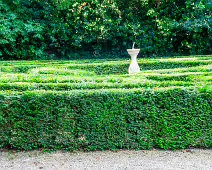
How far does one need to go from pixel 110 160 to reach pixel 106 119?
591 millimetres

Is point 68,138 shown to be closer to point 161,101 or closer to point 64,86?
point 64,86

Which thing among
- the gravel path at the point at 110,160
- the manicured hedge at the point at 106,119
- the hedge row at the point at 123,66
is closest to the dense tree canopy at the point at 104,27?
the hedge row at the point at 123,66

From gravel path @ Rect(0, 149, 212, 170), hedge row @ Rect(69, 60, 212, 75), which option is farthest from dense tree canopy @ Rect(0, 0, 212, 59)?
gravel path @ Rect(0, 149, 212, 170)

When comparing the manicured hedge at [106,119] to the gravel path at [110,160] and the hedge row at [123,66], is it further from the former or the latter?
the hedge row at [123,66]

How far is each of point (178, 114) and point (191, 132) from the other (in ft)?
1.12

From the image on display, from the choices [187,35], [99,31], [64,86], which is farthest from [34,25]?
[64,86]

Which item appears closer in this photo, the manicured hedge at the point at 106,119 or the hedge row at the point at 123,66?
the manicured hedge at the point at 106,119

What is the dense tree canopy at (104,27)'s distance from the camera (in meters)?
14.8

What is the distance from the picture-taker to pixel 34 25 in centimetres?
1484

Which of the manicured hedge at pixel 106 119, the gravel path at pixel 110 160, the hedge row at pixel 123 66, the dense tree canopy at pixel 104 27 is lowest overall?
the gravel path at pixel 110 160

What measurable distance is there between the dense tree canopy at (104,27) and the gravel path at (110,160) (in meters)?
10.9

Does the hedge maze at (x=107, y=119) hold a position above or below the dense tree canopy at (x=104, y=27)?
below

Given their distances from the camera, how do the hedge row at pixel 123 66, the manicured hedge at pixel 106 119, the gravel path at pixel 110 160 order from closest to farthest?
the gravel path at pixel 110 160 < the manicured hedge at pixel 106 119 < the hedge row at pixel 123 66

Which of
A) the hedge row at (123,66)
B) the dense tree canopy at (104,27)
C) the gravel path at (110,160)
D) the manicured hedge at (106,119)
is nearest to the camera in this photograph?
the gravel path at (110,160)
